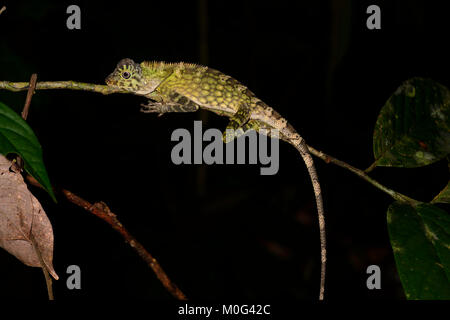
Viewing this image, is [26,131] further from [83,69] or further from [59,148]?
[83,69]

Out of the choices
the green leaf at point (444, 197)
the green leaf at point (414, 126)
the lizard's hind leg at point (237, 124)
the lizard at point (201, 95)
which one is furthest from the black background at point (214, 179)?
the green leaf at point (444, 197)

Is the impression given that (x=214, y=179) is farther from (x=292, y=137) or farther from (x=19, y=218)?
(x=19, y=218)

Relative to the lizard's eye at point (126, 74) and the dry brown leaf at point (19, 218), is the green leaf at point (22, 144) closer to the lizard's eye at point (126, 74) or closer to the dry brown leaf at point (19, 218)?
the dry brown leaf at point (19, 218)

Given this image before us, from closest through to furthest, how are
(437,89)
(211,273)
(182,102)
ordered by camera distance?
(437,89)
(182,102)
(211,273)

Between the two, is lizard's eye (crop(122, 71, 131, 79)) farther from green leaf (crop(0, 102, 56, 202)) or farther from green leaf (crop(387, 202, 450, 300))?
green leaf (crop(387, 202, 450, 300))

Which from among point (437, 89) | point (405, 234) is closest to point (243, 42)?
point (437, 89)

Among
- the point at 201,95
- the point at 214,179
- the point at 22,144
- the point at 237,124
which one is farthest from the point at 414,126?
the point at 214,179
